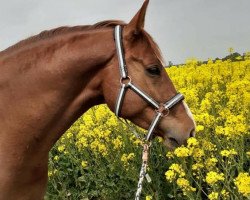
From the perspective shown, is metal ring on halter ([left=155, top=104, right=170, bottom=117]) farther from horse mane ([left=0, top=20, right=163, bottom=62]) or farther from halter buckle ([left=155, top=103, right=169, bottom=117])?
horse mane ([left=0, top=20, right=163, bottom=62])

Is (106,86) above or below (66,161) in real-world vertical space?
above

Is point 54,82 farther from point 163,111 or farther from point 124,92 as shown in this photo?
point 163,111

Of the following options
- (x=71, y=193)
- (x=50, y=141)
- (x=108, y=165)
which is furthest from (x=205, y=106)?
(x=50, y=141)

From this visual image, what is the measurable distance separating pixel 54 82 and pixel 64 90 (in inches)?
3.7

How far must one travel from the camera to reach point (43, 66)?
12.3 feet

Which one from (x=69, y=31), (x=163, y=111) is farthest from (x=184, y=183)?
(x=69, y=31)

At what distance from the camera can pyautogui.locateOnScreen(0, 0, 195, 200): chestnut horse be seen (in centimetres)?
359

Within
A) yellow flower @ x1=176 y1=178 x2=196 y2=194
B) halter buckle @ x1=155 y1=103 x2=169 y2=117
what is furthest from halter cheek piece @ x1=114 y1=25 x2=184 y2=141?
yellow flower @ x1=176 y1=178 x2=196 y2=194

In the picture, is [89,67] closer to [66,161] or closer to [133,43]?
[133,43]

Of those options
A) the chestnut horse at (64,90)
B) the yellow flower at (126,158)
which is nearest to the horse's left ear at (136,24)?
the chestnut horse at (64,90)

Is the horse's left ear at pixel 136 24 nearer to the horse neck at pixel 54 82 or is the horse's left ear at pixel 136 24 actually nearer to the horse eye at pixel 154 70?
the horse neck at pixel 54 82

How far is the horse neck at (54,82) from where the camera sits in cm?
366

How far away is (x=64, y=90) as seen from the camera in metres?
3.66

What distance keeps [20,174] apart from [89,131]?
10.4ft
